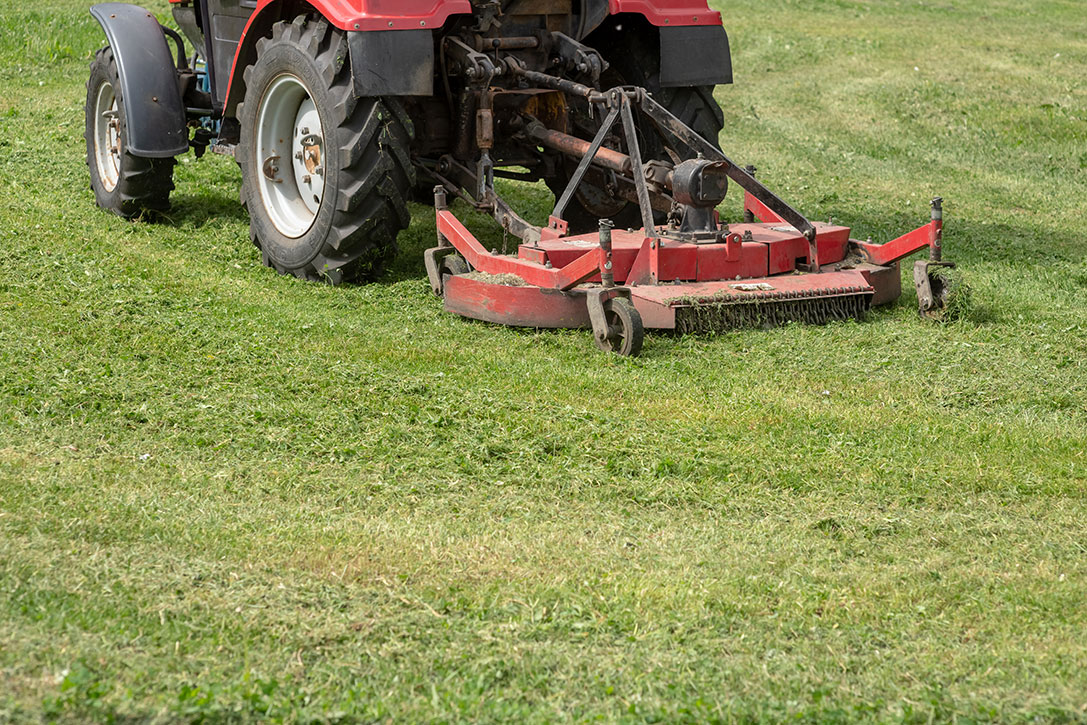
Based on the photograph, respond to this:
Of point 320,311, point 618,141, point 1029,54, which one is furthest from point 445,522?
point 1029,54

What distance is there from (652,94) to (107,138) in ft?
12.6

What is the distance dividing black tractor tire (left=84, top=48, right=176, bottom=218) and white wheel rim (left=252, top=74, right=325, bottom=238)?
133 centimetres

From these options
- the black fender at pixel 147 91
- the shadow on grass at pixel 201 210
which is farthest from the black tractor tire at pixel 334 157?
the shadow on grass at pixel 201 210

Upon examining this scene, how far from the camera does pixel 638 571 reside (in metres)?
3.94

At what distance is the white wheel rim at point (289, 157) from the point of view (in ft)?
24.2

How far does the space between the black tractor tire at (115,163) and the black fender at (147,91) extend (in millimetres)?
113

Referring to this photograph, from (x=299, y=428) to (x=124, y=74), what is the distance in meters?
4.28

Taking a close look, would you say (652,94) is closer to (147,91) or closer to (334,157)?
(334,157)

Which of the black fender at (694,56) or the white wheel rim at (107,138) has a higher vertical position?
the black fender at (694,56)

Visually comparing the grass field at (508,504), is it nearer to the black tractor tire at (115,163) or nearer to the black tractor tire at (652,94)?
the black tractor tire at (115,163)

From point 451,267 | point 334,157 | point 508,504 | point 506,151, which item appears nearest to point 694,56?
point 506,151

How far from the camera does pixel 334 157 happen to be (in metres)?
6.94

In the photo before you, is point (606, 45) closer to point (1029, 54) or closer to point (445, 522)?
point (445, 522)

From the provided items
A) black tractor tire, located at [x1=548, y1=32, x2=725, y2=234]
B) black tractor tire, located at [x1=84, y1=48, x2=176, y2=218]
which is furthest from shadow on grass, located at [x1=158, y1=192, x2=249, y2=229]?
black tractor tire, located at [x1=548, y1=32, x2=725, y2=234]
